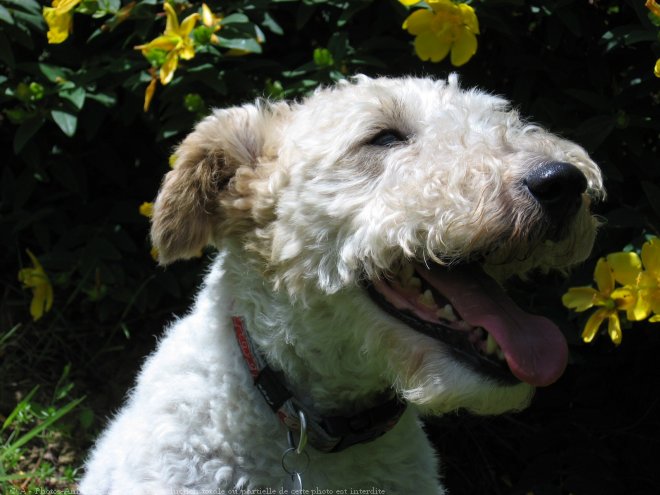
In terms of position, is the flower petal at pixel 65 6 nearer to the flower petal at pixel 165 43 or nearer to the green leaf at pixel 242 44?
the flower petal at pixel 165 43

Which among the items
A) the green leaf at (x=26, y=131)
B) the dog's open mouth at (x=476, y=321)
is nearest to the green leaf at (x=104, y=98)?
the green leaf at (x=26, y=131)

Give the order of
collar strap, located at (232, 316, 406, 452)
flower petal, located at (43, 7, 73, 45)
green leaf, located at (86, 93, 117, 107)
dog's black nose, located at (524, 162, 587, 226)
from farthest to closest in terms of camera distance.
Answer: green leaf, located at (86, 93, 117, 107)
flower petal, located at (43, 7, 73, 45)
collar strap, located at (232, 316, 406, 452)
dog's black nose, located at (524, 162, 587, 226)

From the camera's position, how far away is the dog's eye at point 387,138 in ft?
8.05

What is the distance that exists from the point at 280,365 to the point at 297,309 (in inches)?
7.7

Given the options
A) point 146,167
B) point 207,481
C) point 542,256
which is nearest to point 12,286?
point 146,167

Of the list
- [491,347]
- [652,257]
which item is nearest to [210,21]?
[491,347]

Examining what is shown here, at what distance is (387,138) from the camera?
2469 mm

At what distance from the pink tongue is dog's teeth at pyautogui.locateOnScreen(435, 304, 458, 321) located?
0.06 feet

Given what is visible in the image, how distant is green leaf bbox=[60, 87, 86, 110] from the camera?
129 inches

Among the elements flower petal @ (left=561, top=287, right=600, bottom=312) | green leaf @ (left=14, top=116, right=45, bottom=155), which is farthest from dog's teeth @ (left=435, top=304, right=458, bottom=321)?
green leaf @ (left=14, top=116, right=45, bottom=155)

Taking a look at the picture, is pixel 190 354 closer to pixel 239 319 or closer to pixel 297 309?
pixel 239 319

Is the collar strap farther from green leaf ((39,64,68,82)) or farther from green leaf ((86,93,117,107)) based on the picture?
green leaf ((39,64,68,82))

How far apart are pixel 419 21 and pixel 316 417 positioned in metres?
1.49

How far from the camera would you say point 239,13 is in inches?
129
